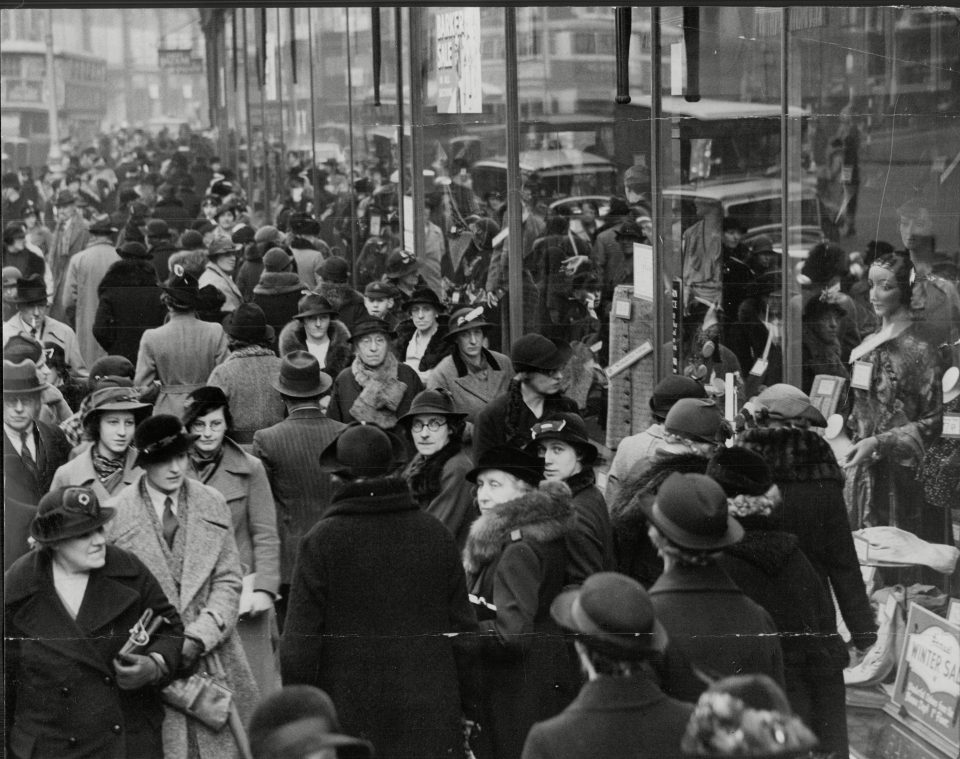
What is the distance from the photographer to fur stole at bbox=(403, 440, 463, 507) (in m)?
5.46

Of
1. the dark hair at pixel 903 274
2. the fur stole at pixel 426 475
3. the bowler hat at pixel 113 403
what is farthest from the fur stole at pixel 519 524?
the dark hair at pixel 903 274

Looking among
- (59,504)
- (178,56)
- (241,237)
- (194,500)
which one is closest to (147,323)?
(194,500)

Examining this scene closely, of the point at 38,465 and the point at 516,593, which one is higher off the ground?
the point at 38,465

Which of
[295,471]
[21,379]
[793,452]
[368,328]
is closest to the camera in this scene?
[21,379]

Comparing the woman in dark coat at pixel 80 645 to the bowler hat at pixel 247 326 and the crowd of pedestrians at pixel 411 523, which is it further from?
the bowler hat at pixel 247 326

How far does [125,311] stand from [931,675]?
312 cm

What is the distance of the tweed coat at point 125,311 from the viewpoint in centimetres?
589

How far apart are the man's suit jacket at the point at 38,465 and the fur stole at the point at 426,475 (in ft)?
3.64

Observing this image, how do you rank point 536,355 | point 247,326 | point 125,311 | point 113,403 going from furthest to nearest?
point 247,326 < point 536,355 < point 125,311 < point 113,403

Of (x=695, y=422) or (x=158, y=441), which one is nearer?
(x=158, y=441)

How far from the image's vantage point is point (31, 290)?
5832 millimetres

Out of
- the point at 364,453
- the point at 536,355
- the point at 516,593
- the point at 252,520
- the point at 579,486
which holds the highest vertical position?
the point at 536,355

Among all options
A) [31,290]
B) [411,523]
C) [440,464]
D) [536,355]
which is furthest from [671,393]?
[31,290]

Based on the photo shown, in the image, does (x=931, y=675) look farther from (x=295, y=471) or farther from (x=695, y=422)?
(x=295, y=471)
